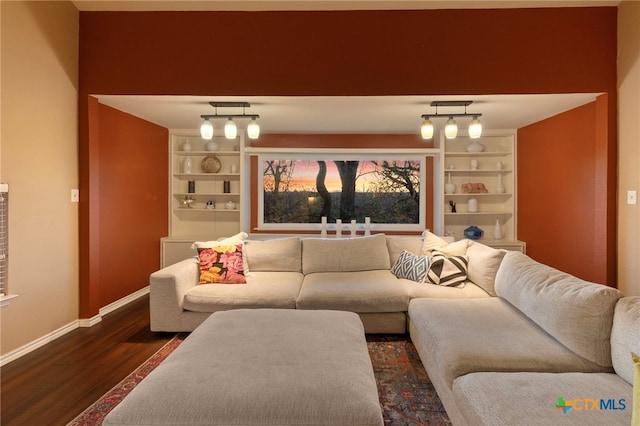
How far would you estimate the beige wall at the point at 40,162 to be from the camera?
2555 millimetres

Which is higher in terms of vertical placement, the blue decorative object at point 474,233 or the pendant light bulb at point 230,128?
the pendant light bulb at point 230,128

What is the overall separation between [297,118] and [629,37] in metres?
3.23

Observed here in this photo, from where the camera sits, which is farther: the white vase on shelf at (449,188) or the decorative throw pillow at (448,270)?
the white vase on shelf at (449,188)

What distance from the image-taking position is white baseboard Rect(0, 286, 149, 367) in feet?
8.41

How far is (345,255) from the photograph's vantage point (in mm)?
3672

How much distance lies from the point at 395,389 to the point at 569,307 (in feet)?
3.67

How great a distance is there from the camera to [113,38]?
3273mm

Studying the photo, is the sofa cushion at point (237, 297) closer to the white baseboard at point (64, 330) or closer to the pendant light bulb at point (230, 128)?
the white baseboard at point (64, 330)

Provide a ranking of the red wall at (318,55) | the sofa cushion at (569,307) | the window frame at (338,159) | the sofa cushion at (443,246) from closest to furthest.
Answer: the sofa cushion at (569,307)
the red wall at (318,55)
the sofa cushion at (443,246)
the window frame at (338,159)

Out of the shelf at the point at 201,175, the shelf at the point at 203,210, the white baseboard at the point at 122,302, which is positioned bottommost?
the white baseboard at the point at 122,302

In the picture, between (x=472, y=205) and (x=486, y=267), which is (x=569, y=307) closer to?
(x=486, y=267)

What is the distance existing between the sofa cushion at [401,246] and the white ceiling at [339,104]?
4.71 feet

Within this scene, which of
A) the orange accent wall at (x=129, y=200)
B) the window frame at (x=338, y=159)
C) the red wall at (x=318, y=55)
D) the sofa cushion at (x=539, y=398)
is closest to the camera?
the sofa cushion at (x=539, y=398)

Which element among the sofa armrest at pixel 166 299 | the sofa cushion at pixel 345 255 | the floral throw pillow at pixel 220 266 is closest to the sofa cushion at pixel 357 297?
the sofa cushion at pixel 345 255
